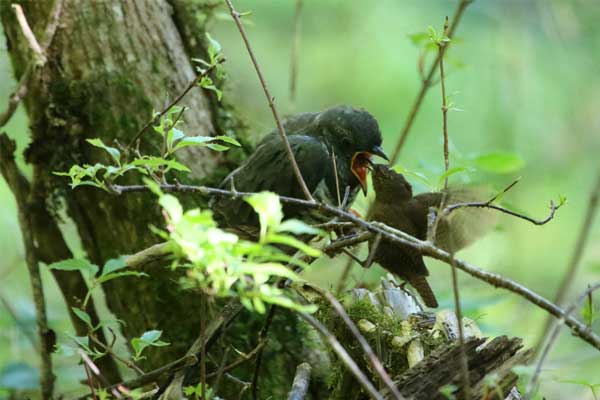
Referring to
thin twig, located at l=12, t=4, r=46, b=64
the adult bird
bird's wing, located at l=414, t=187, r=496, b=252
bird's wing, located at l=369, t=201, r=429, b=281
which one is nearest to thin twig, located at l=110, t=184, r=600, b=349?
bird's wing, located at l=414, t=187, r=496, b=252

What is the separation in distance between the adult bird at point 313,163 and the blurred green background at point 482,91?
4.47 feet

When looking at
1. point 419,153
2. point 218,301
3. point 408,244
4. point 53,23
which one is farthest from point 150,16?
point 419,153

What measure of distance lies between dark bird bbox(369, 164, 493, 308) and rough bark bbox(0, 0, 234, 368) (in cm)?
82

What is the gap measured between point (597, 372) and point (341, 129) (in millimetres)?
2129

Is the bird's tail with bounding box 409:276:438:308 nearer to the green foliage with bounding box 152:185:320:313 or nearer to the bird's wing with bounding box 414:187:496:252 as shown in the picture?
the bird's wing with bounding box 414:187:496:252

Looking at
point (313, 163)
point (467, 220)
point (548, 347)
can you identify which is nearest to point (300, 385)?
point (467, 220)

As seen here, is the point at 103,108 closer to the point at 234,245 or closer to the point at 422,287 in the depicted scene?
the point at 422,287

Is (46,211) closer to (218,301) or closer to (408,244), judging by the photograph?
(218,301)

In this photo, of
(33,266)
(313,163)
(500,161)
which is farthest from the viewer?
(313,163)

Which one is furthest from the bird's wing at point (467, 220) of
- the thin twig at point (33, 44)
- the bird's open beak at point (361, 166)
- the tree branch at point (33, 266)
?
the thin twig at point (33, 44)

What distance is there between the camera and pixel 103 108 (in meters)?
2.94

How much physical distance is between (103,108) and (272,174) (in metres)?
0.68

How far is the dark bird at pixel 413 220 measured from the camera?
2248 mm

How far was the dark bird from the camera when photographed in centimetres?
225
